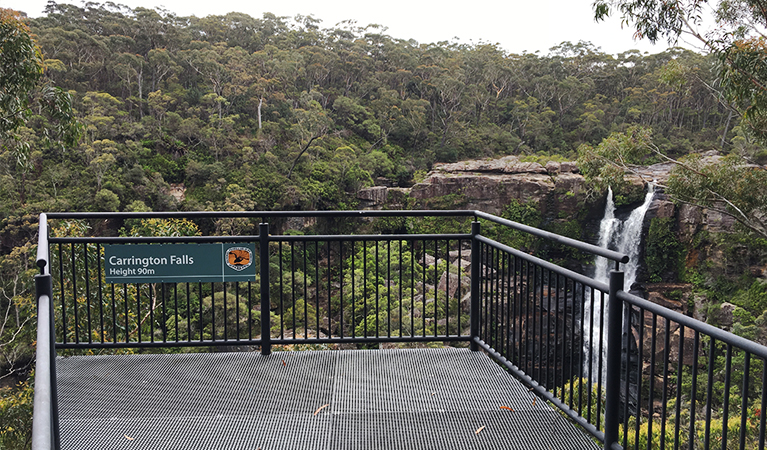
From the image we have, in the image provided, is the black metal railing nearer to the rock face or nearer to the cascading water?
the cascading water

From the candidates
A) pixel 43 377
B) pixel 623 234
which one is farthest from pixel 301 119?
pixel 43 377

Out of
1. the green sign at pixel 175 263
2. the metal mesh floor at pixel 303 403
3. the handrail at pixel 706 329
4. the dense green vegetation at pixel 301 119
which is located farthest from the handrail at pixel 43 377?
the dense green vegetation at pixel 301 119

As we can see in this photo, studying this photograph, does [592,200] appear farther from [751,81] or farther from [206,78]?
[206,78]

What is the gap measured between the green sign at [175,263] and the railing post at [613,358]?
2.41 meters

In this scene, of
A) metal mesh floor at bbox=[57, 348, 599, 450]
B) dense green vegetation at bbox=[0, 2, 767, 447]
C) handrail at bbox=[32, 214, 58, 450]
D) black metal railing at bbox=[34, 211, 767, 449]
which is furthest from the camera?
dense green vegetation at bbox=[0, 2, 767, 447]

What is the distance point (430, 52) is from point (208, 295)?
37.3m

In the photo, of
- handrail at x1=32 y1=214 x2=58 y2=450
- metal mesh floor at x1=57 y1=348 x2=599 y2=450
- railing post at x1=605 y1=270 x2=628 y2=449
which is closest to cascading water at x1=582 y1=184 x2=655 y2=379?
metal mesh floor at x1=57 y1=348 x2=599 y2=450

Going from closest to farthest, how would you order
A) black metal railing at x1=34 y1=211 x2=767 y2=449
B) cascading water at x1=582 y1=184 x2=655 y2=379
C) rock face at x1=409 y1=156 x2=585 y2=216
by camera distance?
black metal railing at x1=34 y1=211 x2=767 y2=449, cascading water at x1=582 y1=184 x2=655 y2=379, rock face at x1=409 y1=156 x2=585 y2=216

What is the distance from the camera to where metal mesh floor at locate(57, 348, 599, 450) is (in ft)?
8.59

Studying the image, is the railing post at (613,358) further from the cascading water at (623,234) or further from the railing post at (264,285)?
the cascading water at (623,234)

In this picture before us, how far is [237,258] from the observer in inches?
144

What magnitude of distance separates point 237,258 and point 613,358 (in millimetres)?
2540

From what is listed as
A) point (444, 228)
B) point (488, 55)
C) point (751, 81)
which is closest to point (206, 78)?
point (444, 228)

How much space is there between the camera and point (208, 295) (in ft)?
65.0
